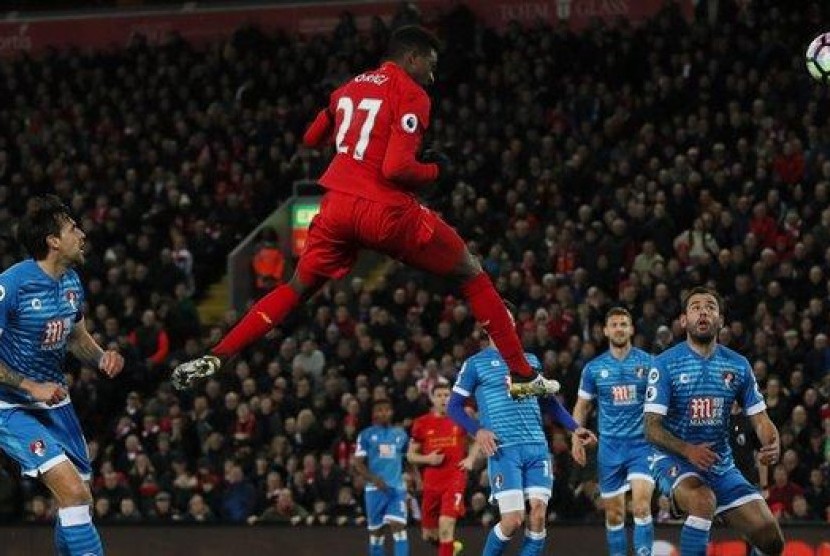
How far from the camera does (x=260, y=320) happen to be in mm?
10625

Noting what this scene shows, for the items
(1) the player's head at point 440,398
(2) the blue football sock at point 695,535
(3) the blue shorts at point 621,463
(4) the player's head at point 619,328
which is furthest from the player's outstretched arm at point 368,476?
(2) the blue football sock at point 695,535

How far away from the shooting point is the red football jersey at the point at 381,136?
10.2m

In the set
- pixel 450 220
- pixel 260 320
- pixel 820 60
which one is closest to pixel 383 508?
pixel 450 220

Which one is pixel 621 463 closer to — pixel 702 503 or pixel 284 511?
pixel 702 503

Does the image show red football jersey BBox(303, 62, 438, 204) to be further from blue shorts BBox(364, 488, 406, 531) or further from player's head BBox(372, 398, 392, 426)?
player's head BBox(372, 398, 392, 426)

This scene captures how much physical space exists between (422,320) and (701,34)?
20.6ft

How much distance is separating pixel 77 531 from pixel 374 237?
103 inches

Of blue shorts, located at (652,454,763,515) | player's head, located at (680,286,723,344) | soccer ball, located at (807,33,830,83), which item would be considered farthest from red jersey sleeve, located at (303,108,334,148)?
soccer ball, located at (807,33,830,83)

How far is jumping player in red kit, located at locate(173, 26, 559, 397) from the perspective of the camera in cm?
1024

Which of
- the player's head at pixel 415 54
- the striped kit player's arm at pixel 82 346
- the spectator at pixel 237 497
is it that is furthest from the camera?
the spectator at pixel 237 497

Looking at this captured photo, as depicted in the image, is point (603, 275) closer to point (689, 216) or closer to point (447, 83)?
point (689, 216)

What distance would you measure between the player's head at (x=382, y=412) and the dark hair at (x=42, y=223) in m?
8.88

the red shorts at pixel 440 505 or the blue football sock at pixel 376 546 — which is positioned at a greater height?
the red shorts at pixel 440 505

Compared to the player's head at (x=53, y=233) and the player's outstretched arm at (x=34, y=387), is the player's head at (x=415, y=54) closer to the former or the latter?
the player's head at (x=53, y=233)
